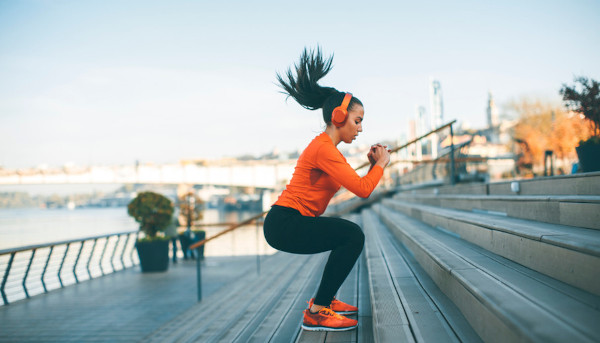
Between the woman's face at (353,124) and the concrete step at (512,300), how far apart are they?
939mm

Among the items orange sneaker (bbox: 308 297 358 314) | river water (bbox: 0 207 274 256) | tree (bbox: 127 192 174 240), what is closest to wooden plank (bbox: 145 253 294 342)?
river water (bbox: 0 207 274 256)

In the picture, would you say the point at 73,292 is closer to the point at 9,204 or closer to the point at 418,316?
the point at 418,316

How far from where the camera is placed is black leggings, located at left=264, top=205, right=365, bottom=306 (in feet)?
7.48

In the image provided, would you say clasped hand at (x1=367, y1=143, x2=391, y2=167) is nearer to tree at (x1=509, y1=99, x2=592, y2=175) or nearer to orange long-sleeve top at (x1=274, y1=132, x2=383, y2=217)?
orange long-sleeve top at (x1=274, y1=132, x2=383, y2=217)

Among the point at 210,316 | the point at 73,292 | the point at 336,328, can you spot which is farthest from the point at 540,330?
the point at 73,292

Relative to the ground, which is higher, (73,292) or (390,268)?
(390,268)

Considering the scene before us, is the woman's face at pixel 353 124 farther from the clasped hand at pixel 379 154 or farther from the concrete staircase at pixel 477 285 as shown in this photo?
the concrete staircase at pixel 477 285

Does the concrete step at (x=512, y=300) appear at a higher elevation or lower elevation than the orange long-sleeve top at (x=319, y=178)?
lower

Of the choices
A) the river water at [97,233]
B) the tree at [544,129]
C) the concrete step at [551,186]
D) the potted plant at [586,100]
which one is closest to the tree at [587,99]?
the potted plant at [586,100]

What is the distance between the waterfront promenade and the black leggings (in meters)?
2.99

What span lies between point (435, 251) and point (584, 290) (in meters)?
1.26

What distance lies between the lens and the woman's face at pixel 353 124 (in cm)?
238

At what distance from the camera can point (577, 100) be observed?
5031mm

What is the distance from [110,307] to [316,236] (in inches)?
185
